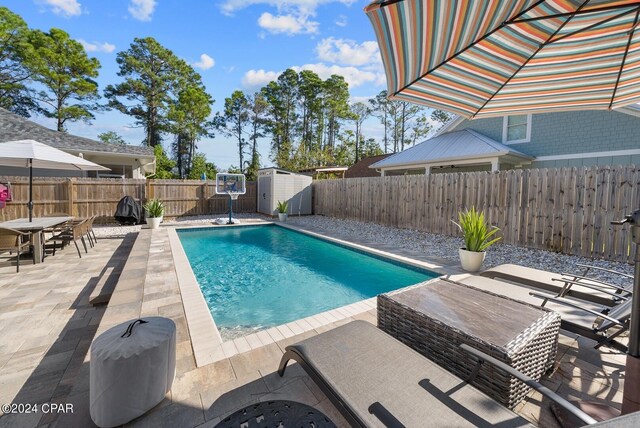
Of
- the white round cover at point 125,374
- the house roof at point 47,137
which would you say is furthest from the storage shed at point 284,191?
the white round cover at point 125,374

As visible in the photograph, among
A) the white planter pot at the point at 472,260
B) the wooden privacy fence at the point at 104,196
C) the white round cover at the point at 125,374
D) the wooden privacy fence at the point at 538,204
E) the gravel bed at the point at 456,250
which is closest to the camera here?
the white round cover at the point at 125,374

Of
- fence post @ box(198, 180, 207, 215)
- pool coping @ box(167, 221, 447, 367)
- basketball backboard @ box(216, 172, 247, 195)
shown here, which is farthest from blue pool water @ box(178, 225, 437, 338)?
fence post @ box(198, 180, 207, 215)

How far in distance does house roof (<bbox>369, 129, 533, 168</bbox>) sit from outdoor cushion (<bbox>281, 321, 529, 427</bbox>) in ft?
32.9

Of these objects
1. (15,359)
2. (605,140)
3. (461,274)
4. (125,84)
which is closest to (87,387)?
(15,359)

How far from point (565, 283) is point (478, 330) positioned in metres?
1.82

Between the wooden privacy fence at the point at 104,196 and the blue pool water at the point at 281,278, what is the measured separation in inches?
185

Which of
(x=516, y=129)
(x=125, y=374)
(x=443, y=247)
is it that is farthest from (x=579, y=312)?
(x=516, y=129)

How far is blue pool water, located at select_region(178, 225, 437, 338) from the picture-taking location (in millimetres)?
4115

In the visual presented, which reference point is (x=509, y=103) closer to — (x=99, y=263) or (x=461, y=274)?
(x=461, y=274)

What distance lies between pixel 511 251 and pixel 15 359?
767 centimetres

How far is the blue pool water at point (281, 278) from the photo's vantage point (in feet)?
13.5

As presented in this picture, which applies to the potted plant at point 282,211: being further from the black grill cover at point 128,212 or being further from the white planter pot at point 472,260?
the white planter pot at point 472,260

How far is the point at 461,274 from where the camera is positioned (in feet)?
14.9

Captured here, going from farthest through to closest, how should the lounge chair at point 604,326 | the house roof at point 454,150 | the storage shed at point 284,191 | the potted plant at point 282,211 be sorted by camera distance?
1. the storage shed at point 284,191
2. the potted plant at point 282,211
3. the house roof at point 454,150
4. the lounge chair at point 604,326
